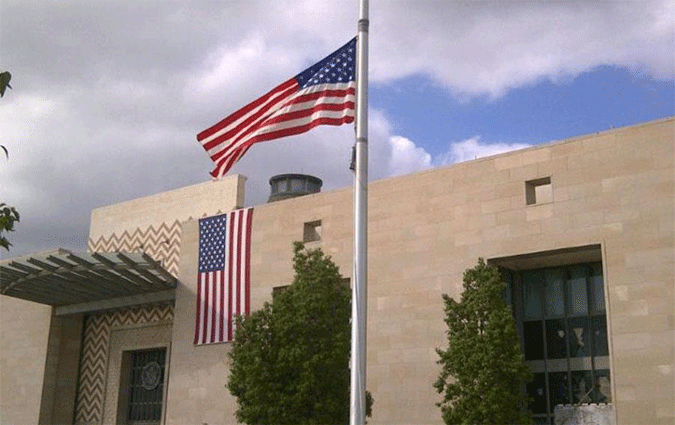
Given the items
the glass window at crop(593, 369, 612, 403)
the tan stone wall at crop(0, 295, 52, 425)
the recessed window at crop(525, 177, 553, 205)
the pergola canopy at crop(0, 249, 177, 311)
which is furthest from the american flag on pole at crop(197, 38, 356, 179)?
the tan stone wall at crop(0, 295, 52, 425)

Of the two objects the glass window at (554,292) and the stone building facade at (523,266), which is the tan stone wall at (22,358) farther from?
the glass window at (554,292)

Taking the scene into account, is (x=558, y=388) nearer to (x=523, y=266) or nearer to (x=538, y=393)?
(x=538, y=393)

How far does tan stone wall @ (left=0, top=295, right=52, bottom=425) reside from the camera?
39531mm

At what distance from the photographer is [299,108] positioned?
1612 centimetres

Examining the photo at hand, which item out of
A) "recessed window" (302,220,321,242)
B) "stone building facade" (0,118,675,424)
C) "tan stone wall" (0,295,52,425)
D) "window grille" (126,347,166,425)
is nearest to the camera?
"stone building facade" (0,118,675,424)

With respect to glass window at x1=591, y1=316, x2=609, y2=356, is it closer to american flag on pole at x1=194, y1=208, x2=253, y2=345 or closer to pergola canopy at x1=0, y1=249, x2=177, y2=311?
american flag on pole at x1=194, y1=208, x2=253, y2=345

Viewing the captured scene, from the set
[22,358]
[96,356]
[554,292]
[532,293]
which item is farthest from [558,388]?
[22,358]

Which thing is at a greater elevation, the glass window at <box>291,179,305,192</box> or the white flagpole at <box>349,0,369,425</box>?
the glass window at <box>291,179,305,192</box>

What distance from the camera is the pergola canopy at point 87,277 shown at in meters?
32.6

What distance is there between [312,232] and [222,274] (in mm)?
4069

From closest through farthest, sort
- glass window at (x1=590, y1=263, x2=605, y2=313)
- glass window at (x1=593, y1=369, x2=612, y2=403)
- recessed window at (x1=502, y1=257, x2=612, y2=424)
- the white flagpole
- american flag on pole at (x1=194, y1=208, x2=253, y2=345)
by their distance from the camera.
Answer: the white flagpole < glass window at (x1=593, y1=369, x2=612, y2=403) < recessed window at (x1=502, y1=257, x2=612, y2=424) < glass window at (x1=590, y1=263, x2=605, y2=313) < american flag on pole at (x1=194, y1=208, x2=253, y2=345)

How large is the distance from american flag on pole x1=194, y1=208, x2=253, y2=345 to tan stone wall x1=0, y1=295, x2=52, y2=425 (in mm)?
11621

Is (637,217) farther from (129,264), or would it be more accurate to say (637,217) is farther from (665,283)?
(129,264)

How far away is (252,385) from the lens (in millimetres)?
22359
